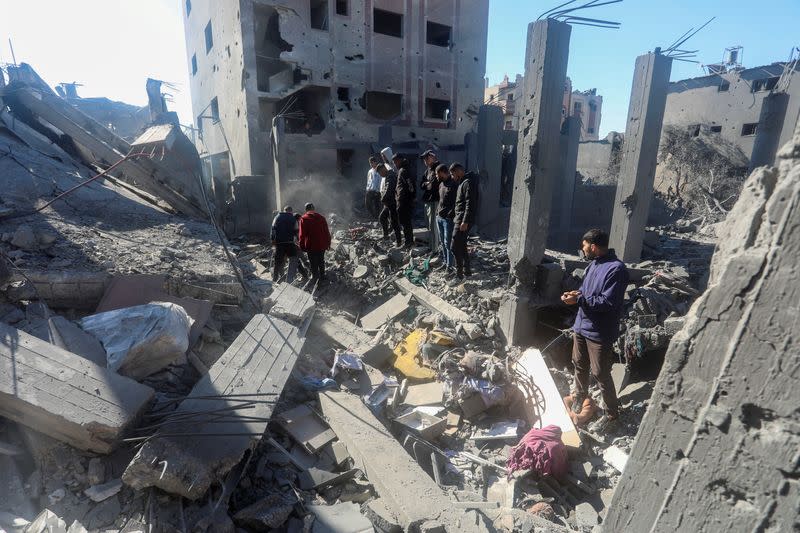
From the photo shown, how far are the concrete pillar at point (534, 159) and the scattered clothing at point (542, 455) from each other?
180 cm

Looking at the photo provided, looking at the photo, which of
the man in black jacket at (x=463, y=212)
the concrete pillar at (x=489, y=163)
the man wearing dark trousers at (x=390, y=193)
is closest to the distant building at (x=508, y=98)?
the concrete pillar at (x=489, y=163)

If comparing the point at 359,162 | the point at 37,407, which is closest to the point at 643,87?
the point at 37,407

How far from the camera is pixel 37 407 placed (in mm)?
2768

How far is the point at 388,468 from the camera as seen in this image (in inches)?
128

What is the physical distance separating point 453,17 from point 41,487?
2102 cm

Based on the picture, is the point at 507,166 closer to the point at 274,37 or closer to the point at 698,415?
the point at 274,37

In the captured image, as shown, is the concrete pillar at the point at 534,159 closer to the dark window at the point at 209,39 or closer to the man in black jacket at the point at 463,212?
the man in black jacket at the point at 463,212

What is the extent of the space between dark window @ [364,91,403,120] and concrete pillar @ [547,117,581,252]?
30.5ft

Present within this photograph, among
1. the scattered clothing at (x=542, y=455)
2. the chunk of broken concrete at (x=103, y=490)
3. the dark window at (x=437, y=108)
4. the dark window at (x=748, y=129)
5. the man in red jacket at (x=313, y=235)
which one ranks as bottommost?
the scattered clothing at (x=542, y=455)

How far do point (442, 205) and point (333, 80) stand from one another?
40.4 feet

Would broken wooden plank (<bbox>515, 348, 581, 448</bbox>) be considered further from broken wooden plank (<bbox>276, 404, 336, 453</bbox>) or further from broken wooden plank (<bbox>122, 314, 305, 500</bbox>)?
broken wooden plank (<bbox>122, 314, 305, 500</bbox>)

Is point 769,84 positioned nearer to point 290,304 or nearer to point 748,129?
point 748,129

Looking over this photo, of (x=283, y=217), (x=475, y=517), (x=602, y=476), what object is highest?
(x=283, y=217)

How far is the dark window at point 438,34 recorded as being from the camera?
18.9 meters
